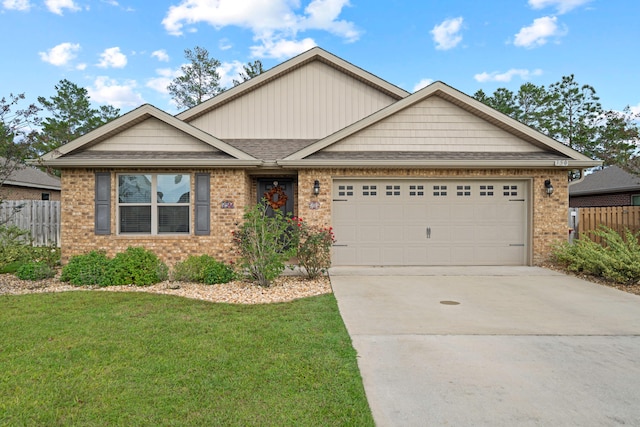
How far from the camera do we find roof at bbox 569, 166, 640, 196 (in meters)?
17.9

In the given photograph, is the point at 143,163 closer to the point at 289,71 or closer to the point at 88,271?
the point at 88,271

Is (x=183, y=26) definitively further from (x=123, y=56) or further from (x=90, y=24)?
(x=90, y=24)

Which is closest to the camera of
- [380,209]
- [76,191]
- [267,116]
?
Result: [76,191]

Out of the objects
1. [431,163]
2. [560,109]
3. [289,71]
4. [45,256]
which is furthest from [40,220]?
[560,109]

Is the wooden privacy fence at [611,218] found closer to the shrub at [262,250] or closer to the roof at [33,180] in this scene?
the shrub at [262,250]

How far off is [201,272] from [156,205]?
8.31ft

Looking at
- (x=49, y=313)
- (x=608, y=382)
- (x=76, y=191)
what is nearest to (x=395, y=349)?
(x=608, y=382)

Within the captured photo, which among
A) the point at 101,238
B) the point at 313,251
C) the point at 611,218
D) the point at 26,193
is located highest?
the point at 26,193

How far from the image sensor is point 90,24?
13.9 meters

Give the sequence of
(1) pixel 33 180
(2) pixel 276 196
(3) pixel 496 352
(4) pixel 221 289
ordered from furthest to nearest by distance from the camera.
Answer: (1) pixel 33 180, (2) pixel 276 196, (4) pixel 221 289, (3) pixel 496 352

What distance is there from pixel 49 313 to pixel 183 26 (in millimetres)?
18416

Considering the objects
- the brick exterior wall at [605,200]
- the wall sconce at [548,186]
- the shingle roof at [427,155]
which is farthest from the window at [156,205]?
the brick exterior wall at [605,200]

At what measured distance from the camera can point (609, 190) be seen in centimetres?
1881

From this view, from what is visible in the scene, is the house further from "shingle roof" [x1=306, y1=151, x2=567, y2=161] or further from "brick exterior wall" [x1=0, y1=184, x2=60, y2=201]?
"brick exterior wall" [x1=0, y1=184, x2=60, y2=201]
